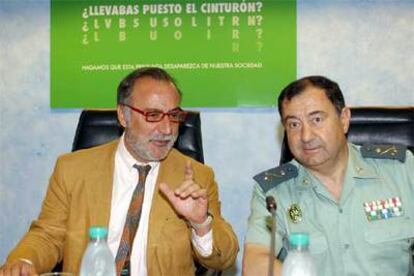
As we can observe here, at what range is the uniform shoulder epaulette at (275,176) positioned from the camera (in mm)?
2342

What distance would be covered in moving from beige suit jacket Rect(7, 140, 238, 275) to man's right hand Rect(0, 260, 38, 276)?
0.28m

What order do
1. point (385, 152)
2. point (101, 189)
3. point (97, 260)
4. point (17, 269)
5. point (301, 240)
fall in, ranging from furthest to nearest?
1. point (101, 189)
2. point (385, 152)
3. point (17, 269)
4. point (97, 260)
5. point (301, 240)

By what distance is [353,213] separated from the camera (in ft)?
7.36

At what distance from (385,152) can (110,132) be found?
1194 millimetres

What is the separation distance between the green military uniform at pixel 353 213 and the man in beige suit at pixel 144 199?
8.9 inches

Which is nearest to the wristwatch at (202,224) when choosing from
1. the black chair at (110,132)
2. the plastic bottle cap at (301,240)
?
the black chair at (110,132)

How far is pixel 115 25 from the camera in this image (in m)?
3.41

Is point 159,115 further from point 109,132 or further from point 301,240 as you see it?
point 301,240

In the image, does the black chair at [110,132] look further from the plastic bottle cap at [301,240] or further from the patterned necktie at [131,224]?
the plastic bottle cap at [301,240]

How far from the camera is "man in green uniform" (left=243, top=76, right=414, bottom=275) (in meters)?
2.19

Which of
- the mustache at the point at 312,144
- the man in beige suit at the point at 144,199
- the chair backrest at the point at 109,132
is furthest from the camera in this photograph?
the chair backrest at the point at 109,132

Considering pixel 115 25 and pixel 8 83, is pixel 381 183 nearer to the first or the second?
pixel 115 25

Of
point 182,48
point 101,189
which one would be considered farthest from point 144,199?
point 182,48

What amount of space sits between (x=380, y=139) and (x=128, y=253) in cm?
113
